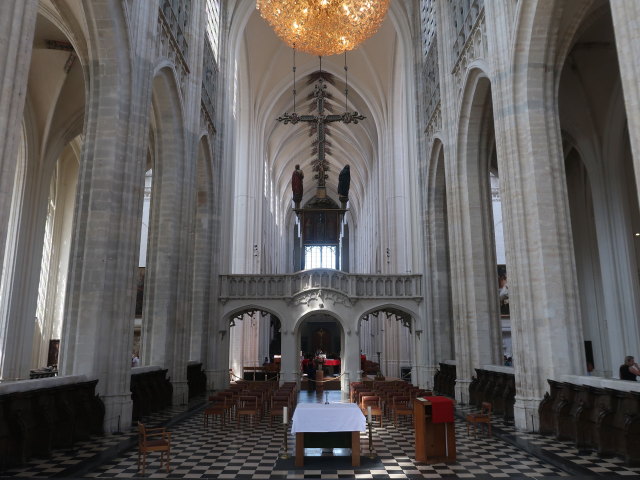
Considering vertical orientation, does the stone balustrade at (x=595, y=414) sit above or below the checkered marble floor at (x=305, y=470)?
above

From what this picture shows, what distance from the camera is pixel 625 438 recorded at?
644 cm

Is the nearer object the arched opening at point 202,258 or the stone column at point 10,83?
the stone column at point 10,83

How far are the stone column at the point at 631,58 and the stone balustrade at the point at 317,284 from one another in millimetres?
13209

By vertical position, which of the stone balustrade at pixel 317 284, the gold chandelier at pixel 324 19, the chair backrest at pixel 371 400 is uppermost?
the gold chandelier at pixel 324 19

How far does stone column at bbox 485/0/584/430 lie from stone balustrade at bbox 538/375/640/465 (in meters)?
0.47

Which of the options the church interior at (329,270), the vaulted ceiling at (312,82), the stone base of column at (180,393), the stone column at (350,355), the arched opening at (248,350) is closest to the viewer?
the church interior at (329,270)

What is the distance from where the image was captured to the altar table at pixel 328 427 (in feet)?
21.7

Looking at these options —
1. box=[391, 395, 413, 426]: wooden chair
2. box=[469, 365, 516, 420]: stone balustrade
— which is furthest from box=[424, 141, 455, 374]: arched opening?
box=[391, 395, 413, 426]: wooden chair

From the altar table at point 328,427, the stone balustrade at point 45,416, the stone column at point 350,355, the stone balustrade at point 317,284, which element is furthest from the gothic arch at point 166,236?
the altar table at point 328,427

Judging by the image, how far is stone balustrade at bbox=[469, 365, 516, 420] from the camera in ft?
34.5

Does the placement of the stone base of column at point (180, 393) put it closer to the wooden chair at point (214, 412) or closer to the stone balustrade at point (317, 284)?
the wooden chair at point (214, 412)

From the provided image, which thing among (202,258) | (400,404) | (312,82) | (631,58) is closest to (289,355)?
(202,258)

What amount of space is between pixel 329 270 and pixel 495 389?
8.77 meters

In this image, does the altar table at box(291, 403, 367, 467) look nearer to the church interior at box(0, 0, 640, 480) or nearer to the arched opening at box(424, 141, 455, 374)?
the church interior at box(0, 0, 640, 480)
